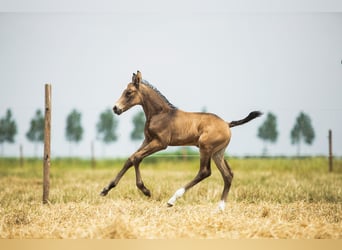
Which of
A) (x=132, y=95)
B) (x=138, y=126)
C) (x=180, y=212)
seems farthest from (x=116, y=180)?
(x=138, y=126)

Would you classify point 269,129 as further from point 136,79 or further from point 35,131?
point 35,131

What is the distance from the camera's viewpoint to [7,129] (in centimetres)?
1027

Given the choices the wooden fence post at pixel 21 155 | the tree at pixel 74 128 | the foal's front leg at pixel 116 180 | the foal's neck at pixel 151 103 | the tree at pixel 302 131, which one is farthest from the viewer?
the wooden fence post at pixel 21 155

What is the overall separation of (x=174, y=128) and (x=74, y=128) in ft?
17.8

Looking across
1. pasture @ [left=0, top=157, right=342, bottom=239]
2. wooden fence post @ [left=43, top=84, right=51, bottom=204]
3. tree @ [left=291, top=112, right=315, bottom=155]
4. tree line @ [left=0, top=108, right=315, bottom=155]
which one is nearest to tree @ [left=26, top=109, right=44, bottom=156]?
tree line @ [left=0, top=108, right=315, bottom=155]

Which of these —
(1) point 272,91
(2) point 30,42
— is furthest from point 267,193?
(2) point 30,42

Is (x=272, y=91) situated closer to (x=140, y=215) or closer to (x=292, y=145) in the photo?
(x=292, y=145)

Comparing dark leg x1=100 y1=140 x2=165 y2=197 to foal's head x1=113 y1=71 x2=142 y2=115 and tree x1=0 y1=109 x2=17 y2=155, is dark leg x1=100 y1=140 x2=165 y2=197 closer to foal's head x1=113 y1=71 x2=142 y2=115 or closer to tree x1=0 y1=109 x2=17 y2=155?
foal's head x1=113 y1=71 x2=142 y2=115

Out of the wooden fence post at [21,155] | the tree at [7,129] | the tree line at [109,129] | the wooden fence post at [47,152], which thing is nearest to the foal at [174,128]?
the wooden fence post at [47,152]

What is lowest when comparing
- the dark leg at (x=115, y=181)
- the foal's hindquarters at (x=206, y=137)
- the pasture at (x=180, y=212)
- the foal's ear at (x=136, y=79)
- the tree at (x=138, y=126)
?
the pasture at (x=180, y=212)

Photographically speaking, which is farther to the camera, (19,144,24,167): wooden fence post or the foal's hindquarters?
(19,144,24,167): wooden fence post

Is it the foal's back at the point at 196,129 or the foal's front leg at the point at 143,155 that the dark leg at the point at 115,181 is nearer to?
the foal's front leg at the point at 143,155

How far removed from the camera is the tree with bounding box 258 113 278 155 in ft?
27.9

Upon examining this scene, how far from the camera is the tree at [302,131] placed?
27.7ft
